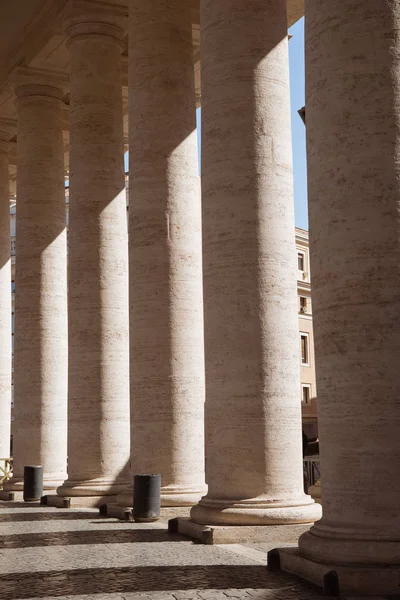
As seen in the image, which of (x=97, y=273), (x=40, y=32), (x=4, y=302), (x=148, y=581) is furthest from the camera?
(x=4, y=302)

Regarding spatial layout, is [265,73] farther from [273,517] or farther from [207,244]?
[273,517]

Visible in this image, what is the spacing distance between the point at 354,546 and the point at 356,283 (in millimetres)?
12351

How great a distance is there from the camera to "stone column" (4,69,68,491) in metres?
114

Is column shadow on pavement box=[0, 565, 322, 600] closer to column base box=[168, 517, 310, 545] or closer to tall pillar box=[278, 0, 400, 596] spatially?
tall pillar box=[278, 0, 400, 596]

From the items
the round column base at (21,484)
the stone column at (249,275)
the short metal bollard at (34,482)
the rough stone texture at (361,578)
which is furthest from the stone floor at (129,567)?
the round column base at (21,484)

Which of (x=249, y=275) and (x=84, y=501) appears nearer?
(x=249, y=275)

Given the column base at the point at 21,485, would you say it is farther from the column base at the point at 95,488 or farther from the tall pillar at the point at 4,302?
the tall pillar at the point at 4,302

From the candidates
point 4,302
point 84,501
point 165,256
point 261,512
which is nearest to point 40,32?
point 165,256

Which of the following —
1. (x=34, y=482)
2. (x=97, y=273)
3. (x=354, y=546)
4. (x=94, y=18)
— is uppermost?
(x=94, y=18)

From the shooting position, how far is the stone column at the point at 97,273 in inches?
3789

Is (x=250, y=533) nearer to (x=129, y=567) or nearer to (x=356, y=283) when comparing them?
(x=129, y=567)

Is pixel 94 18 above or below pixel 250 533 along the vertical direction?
above

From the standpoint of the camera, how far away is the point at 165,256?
82.2 meters

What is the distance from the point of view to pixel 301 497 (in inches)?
2490
